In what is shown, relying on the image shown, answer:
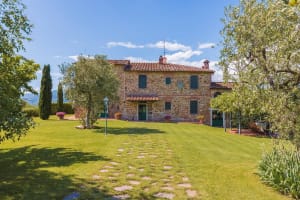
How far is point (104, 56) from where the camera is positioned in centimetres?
1762

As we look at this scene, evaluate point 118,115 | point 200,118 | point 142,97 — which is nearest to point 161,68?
point 142,97

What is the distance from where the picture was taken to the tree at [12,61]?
5.39 meters

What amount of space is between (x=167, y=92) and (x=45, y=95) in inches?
546

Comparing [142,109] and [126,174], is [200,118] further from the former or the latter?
[126,174]

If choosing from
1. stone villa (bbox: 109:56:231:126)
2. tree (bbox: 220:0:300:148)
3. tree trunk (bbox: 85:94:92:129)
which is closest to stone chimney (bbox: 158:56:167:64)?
stone villa (bbox: 109:56:231:126)

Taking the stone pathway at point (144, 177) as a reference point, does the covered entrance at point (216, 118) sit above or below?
above

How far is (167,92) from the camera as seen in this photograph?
91.4ft

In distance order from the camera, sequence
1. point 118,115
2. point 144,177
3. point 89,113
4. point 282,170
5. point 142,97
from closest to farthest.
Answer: point 282,170, point 144,177, point 89,113, point 118,115, point 142,97

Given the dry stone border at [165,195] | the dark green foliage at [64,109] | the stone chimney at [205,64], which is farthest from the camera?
the dark green foliage at [64,109]

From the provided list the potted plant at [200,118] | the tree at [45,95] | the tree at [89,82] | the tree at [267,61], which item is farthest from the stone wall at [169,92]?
the tree at [267,61]

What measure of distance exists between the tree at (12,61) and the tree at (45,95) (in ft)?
73.8

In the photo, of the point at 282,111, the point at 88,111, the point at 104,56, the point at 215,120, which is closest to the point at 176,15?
the point at 104,56

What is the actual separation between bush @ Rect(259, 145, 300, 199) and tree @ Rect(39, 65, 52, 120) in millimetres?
25054

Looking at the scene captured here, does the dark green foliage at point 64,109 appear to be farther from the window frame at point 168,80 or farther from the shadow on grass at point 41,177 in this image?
the shadow on grass at point 41,177
